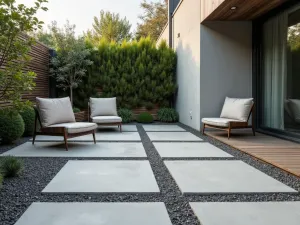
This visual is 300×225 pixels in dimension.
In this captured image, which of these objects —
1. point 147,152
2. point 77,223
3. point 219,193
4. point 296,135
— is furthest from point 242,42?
point 77,223

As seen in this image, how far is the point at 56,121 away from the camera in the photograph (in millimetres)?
4934

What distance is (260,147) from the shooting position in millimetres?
4648

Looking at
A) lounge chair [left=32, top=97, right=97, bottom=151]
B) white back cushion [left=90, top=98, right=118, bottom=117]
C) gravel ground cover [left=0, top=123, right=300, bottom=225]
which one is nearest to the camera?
gravel ground cover [left=0, top=123, right=300, bottom=225]

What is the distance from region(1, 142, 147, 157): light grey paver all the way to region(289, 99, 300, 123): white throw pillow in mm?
2924

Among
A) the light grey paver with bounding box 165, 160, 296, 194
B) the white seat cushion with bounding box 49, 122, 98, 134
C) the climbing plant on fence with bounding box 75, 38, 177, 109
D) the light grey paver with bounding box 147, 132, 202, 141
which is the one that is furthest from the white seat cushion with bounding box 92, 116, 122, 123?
the light grey paver with bounding box 165, 160, 296, 194

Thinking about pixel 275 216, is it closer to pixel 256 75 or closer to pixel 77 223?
pixel 77 223

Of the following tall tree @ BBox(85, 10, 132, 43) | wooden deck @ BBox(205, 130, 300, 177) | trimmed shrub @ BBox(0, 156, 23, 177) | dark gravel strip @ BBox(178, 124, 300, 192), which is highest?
tall tree @ BBox(85, 10, 132, 43)

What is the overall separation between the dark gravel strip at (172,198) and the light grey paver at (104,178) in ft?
0.27

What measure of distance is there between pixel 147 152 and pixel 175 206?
2211 mm

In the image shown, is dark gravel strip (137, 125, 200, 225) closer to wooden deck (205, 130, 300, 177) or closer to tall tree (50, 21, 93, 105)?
wooden deck (205, 130, 300, 177)

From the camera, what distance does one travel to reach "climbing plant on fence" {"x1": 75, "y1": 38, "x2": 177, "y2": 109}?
9.46 m

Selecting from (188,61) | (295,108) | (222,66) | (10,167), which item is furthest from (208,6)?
(10,167)

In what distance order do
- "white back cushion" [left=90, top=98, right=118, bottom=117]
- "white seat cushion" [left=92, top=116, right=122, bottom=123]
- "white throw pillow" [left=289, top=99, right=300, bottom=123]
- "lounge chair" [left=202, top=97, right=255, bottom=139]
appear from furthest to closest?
"white back cushion" [left=90, top=98, right=118, bottom=117], "white seat cushion" [left=92, top=116, right=122, bottom=123], "lounge chair" [left=202, top=97, right=255, bottom=139], "white throw pillow" [left=289, top=99, right=300, bottom=123]

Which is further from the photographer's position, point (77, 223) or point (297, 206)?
point (297, 206)
